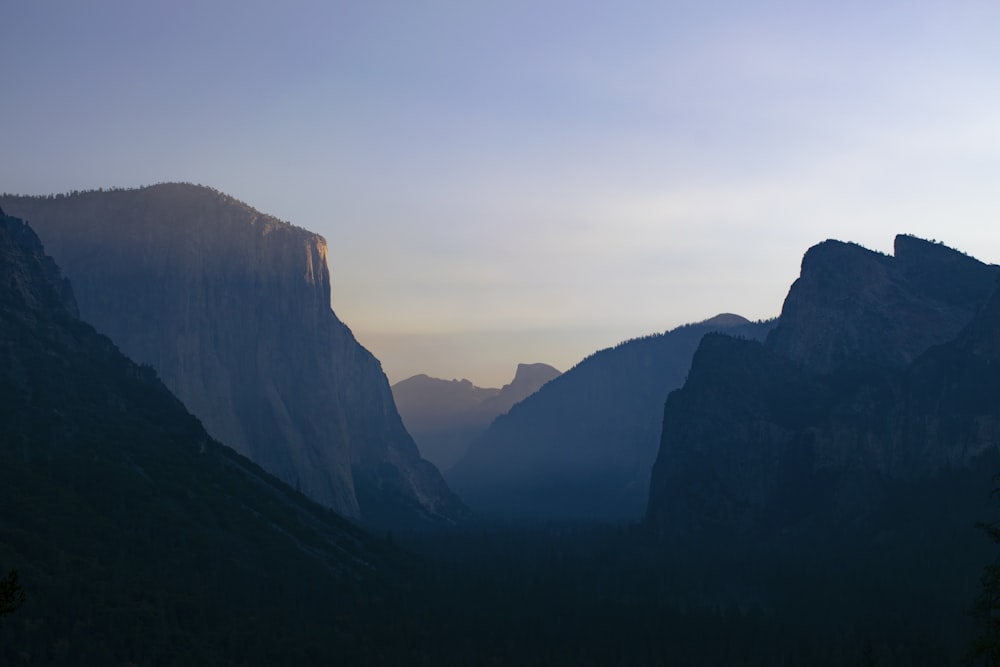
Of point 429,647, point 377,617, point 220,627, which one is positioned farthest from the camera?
point 377,617

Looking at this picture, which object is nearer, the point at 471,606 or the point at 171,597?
the point at 171,597

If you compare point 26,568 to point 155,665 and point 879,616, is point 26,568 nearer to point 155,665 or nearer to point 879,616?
point 155,665

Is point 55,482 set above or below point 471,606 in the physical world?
above

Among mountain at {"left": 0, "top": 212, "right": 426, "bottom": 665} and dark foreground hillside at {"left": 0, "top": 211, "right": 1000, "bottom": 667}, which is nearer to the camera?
mountain at {"left": 0, "top": 212, "right": 426, "bottom": 665}

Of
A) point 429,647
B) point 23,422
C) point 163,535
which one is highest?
point 23,422

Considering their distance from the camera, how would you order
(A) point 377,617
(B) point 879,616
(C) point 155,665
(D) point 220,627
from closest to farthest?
(C) point 155,665 < (D) point 220,627 < (A) point 377,617 < (B) point 879,616

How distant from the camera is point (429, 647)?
163m

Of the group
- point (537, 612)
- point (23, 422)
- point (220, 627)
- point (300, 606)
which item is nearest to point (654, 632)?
point (537, 612)

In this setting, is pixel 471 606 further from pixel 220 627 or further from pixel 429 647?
pixel 220 627

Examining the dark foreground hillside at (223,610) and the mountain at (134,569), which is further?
the dark foreground hillside at (223,610)

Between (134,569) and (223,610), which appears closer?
(223,610)

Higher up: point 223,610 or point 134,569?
point 134,569

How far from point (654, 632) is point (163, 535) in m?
70.7

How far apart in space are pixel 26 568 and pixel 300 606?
41.6m
